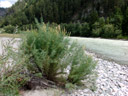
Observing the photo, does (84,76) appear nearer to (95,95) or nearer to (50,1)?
(95,95)

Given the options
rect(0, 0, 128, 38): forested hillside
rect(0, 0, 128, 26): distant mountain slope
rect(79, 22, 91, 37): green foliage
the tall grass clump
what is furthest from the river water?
rect(0, 0, 128, 26): distant mountain slope

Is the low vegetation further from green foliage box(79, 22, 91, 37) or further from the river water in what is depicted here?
green foliage box(79, 22, 91, 37)

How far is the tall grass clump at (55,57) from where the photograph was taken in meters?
3.60

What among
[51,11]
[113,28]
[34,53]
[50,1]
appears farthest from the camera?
[50,1]

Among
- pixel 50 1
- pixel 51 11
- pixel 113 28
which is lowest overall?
pixel 113 28

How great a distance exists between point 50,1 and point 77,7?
27759 mm

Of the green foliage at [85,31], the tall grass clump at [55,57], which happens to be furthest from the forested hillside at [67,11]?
the tall grass clump at [55,57]

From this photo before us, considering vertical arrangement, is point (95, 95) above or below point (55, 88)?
below

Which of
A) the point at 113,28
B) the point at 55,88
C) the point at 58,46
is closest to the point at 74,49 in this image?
the point at 58,46

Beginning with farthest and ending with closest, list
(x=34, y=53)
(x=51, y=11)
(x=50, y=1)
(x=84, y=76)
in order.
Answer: (x=50, y=1)
(x=51, y=11)
(x=84, y=76)
(x=34, y=53)

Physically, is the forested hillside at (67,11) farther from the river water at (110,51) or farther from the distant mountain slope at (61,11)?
the river water at (110,51)

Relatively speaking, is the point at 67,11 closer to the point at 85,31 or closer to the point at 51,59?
the point at 85,31

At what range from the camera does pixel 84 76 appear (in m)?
4.02

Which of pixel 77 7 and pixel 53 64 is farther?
pixel 77 7
